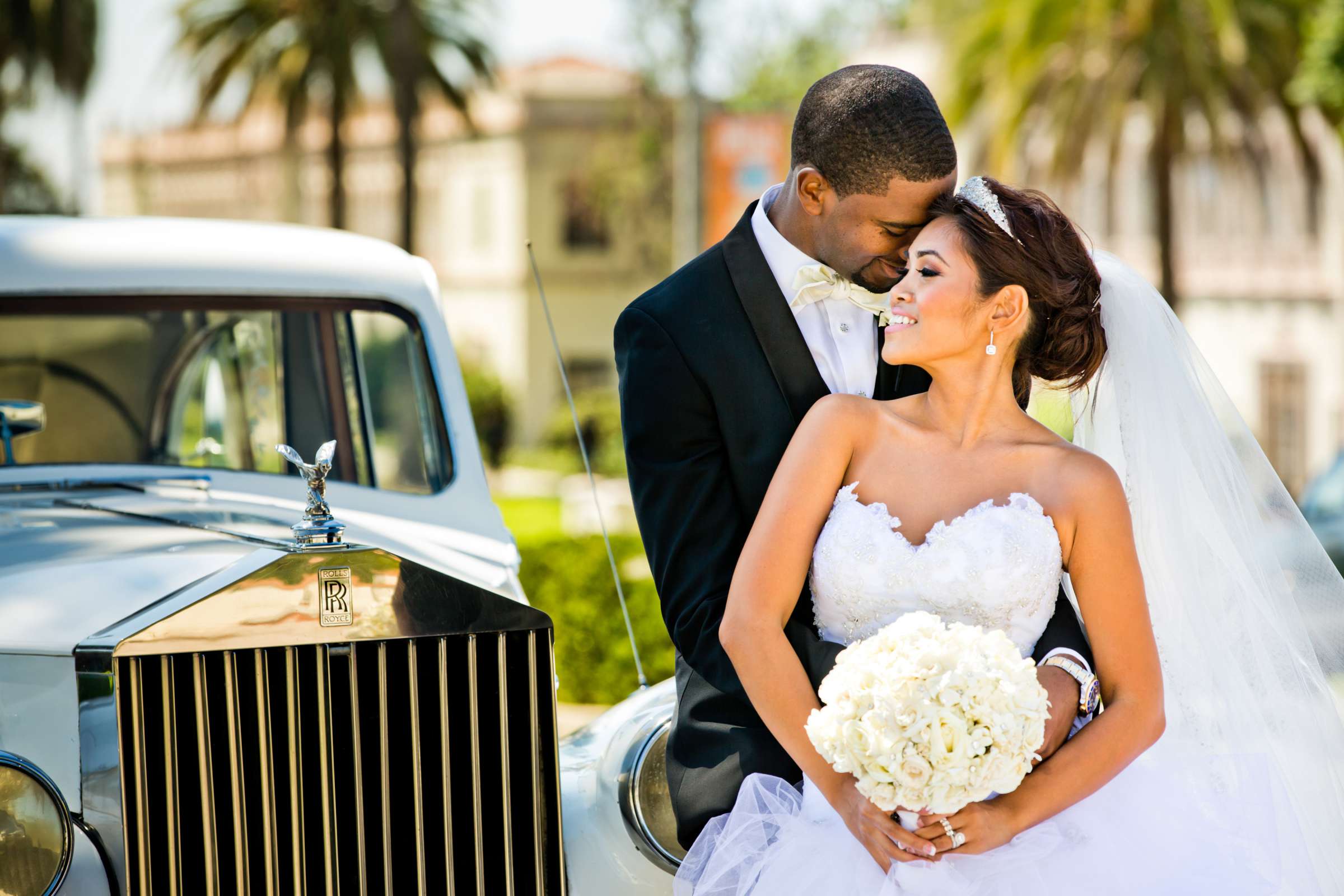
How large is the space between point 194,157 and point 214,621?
39.3 metres

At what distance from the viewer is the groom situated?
9.18 feet

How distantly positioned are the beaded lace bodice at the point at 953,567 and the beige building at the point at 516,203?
29057 mm

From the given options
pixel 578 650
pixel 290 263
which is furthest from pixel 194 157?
pixel 290 263

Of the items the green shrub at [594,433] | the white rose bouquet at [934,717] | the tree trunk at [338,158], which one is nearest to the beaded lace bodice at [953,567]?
the white rose bouquet at [934,717]

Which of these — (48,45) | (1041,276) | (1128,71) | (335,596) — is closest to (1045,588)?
(1041,276)

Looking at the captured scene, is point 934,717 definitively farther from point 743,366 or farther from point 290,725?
point 290,725

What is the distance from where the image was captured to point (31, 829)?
249 cm

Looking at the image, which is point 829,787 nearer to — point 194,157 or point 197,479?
point 197,479

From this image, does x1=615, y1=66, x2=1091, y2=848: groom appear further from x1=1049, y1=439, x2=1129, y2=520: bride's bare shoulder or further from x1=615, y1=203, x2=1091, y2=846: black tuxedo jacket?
x1=1049, y1=439, x2=1129, y2=520: bride's bare shoulder

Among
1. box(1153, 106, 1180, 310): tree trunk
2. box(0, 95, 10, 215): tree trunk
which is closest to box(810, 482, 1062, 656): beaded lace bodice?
box(1153, 106, 1180, 310): tree trunk

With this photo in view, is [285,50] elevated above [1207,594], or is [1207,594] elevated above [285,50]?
[285,50]

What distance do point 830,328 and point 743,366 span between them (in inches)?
Answer: 8.9

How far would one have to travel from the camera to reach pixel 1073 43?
15312 millimetres

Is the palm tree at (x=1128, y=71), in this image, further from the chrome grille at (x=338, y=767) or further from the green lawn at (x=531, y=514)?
the chrome grille at (x=338, y=767)
